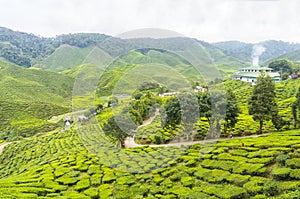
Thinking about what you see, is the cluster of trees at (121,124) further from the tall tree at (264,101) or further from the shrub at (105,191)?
the tall tree at (264,101)

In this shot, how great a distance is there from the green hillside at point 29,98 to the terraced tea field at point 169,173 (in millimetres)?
37317

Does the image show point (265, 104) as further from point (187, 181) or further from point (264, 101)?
point (187, 181)

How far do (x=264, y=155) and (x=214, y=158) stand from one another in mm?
3529

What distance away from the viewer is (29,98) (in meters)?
86.5

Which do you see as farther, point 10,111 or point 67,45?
point 67,45

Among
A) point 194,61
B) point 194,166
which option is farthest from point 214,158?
point 194,61

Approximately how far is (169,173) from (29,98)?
77571mm

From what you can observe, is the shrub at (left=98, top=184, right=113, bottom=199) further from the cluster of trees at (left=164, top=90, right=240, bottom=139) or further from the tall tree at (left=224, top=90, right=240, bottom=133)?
the tall tree at (left=224, top=90, right=240, bottom=133)

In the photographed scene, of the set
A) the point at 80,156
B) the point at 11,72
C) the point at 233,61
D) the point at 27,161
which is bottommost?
the point at 27,161

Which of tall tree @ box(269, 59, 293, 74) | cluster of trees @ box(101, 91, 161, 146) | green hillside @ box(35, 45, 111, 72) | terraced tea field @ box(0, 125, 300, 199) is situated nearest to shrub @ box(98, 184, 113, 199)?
terraced tea field @ box(0, 125, 300, 199)

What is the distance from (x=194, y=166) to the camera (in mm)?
19953

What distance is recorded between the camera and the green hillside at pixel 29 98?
60906 mm

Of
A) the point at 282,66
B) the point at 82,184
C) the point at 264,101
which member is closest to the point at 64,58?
the point at 282,66

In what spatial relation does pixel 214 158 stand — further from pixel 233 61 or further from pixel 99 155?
pixel 233 61
